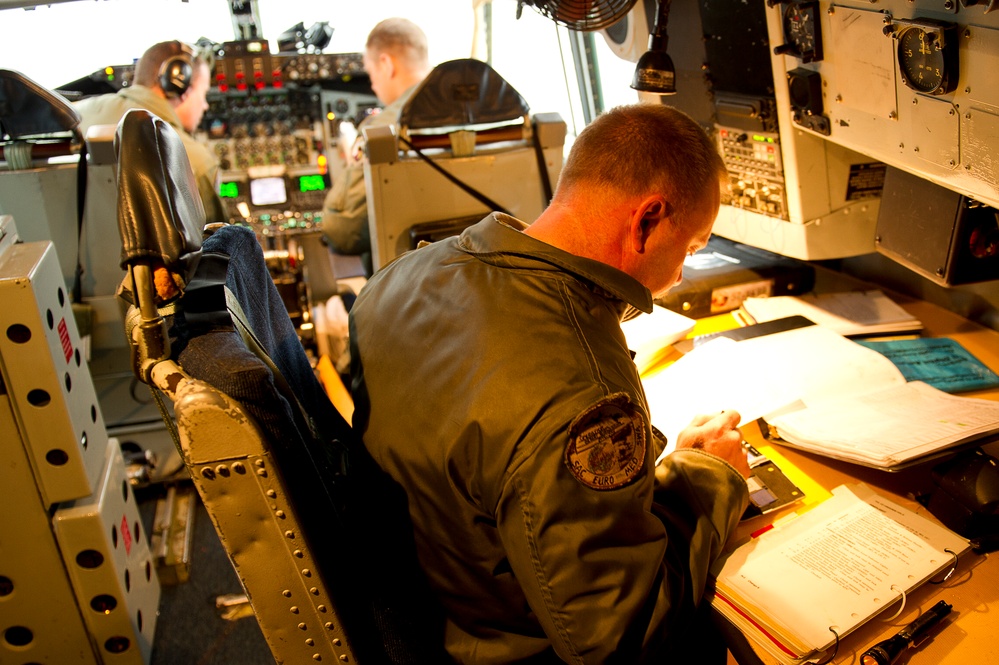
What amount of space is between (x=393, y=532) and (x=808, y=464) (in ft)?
2.68

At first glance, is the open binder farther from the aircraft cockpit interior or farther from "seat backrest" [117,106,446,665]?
"seat backrest" [117,106,446,665]

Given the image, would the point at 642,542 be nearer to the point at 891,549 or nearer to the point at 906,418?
the point at 891,549

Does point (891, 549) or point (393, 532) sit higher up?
point (393, 532)

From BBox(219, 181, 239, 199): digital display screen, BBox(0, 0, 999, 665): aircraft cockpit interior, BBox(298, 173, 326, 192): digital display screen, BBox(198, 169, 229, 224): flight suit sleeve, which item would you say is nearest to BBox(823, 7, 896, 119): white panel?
BBox(0, 0, 999, 665): aircraft cockpit interior

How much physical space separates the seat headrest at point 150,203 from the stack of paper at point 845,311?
1.53 metres

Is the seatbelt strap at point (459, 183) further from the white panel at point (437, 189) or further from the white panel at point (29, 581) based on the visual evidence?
the white panel at point (29, 581)

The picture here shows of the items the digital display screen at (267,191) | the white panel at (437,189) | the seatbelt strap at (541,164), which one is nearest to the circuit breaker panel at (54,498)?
the white panel at (437,189)

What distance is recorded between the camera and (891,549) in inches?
47.6

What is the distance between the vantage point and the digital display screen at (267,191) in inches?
152

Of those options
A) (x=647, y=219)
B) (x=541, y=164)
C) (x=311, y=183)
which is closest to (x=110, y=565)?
(x=647, y=219)

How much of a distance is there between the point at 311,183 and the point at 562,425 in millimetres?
3262

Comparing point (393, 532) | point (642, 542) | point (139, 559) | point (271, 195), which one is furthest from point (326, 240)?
point (642, 542)

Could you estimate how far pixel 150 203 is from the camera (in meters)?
0.88

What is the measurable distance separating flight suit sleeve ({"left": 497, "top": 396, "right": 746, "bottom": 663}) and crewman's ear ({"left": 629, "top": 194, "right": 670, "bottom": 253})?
0.31 metres
